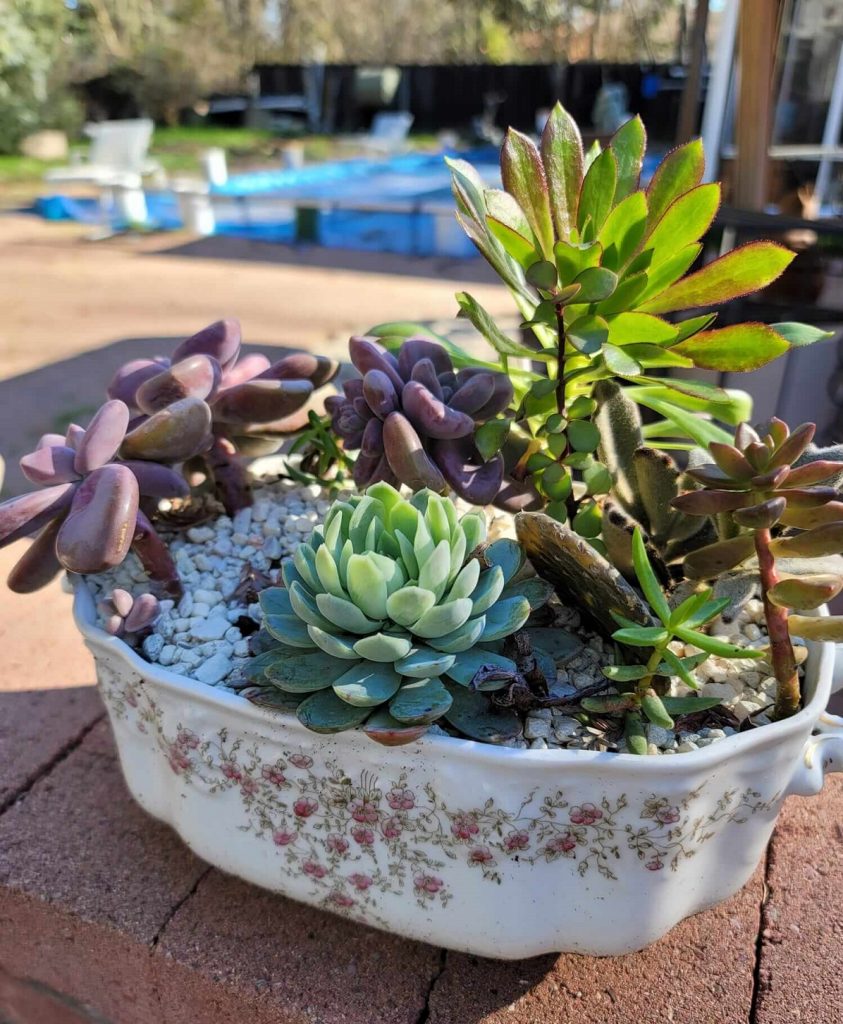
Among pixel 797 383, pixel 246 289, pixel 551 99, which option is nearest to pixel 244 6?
pixel 551 99

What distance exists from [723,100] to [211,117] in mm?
13349

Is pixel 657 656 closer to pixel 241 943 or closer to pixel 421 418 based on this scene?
pixel 421 418

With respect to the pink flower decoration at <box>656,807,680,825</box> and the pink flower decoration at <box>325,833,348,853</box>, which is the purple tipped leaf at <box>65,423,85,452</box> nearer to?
the pink flower decoration at <box>325,833,348,853</box>

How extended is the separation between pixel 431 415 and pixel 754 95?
6.44 ft

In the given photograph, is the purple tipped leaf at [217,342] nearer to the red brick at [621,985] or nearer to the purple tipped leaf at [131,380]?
the purple tipped leaf at [131,380]

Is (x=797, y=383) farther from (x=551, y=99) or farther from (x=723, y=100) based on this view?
(x=551, y=99)

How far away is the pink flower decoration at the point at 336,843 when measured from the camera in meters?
0.73

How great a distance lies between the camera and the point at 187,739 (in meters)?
0.75

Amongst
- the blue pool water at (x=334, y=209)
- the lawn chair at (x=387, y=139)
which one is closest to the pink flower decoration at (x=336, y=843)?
the blue pool water at (x=334, y=209)

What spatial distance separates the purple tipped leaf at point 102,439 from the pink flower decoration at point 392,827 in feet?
1.29

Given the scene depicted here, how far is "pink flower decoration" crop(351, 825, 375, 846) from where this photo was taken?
712 millimetres

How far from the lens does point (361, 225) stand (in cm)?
607

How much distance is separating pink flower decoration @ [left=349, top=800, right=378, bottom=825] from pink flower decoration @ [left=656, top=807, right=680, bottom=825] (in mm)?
223

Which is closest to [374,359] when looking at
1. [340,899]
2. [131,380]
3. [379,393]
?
[379,393]
